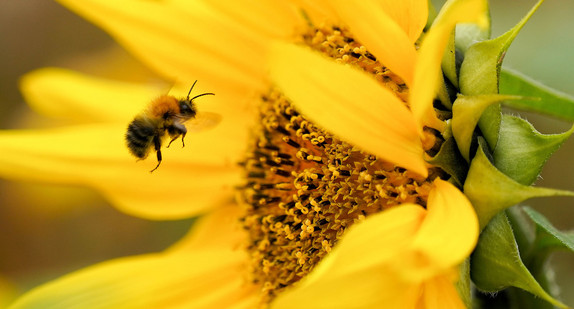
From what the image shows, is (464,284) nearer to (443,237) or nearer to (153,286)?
(443,237)

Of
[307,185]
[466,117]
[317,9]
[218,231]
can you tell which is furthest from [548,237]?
[218,231]

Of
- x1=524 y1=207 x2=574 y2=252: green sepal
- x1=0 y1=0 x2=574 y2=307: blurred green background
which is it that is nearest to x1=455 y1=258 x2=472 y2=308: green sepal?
x1=524 y1=207 x2=574 y2=252: green sepal

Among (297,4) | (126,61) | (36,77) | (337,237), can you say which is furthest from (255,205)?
(126,61)

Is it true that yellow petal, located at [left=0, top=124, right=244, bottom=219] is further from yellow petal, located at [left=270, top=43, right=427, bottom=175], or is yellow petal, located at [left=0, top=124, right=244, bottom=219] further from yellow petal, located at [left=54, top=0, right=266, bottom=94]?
yellow petal, located at [left=270, top=43, right=427, bottom=175]

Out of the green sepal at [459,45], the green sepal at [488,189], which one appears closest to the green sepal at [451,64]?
the green sepal at [459,45]

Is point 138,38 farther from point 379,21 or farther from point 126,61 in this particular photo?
point 126,61
